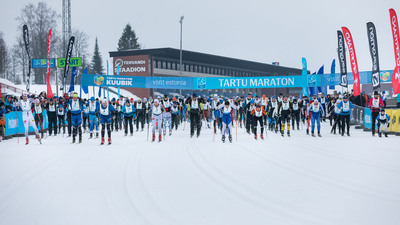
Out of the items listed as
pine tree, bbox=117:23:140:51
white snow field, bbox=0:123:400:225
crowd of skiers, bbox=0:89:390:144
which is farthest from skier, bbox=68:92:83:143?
pine tree, bbox=117:23:140:51

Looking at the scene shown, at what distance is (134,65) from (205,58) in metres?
15.1

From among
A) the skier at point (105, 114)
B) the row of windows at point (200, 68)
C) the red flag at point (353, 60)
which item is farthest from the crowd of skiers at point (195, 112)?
the row of windows at point (200, 68)

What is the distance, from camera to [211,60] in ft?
226

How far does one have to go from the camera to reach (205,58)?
221 ft

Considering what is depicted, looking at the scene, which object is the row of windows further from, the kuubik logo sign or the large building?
the kuubik logo sign

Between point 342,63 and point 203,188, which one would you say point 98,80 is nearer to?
point 342,63

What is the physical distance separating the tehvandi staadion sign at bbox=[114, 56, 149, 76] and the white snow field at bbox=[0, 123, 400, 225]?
46.4m

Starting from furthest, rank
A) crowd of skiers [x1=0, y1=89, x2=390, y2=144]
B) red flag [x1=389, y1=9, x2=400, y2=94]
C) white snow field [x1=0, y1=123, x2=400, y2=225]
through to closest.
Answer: red flag [x1=389, y1=9, x2=400, y2=94]
crowd of skiers [x1=0, y1=89, x2=390, y2=144]
white snow field [x1=0, y1=123, x2=400, y2=225]

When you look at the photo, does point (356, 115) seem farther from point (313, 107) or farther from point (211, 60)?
point (211, 60)

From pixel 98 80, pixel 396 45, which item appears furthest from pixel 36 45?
pixel 396 45

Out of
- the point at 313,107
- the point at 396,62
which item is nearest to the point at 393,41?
the point at 396,62

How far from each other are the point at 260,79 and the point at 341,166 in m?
26.1

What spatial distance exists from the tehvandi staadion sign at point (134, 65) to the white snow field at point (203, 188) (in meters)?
46.4

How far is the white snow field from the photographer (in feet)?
16.5
